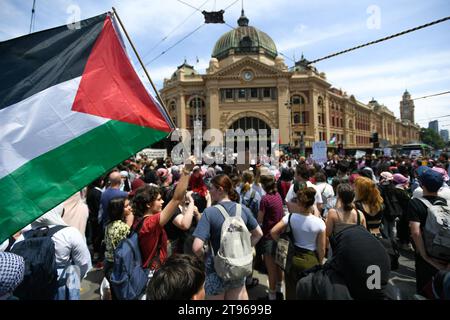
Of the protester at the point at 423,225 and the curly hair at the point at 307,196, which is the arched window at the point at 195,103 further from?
the protester at the point at 423,225

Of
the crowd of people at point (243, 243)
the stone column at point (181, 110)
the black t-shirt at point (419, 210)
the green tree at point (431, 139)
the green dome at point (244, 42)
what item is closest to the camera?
the crowd of people at point (243, 243)

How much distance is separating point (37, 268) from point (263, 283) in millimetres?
3375

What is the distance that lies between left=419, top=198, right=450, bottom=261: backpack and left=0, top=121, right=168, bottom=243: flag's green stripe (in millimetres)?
2963

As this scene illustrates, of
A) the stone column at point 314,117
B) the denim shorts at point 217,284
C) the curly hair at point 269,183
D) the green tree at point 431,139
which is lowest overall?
the denim shorts at point 217,284

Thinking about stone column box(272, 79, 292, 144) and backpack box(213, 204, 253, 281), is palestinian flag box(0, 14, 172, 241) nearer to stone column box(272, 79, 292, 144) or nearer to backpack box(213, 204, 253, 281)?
backpack box(213, 204, 253, 281)

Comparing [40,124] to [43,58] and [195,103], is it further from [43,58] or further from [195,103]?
[195,103]

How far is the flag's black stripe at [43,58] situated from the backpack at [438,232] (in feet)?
13.1

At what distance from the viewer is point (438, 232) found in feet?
8.75

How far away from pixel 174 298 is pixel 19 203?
1.64m

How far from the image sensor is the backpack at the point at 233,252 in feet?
8.72

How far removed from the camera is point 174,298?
1.50 meters

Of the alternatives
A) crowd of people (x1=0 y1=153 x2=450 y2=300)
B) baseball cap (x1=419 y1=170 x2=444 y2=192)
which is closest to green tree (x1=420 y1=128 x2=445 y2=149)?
crowd of people (x1=0 y1=153 x2=450 y2=300)

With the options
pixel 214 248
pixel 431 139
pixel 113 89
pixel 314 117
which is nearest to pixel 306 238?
pixel 214 248

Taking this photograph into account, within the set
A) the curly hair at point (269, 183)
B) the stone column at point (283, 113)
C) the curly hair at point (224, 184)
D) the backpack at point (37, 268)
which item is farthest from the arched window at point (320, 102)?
the backpack at point (37, 268)
